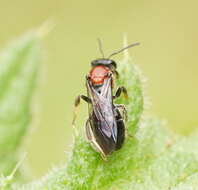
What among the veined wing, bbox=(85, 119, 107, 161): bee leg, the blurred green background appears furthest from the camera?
the blurred green background

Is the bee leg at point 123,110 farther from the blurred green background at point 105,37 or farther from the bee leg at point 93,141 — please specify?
the blurred green background at point 105,37

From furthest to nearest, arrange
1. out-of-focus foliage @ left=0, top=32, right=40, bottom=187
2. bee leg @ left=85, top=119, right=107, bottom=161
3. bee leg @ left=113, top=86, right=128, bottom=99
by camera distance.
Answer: out-of-focus foliage @ left=0, top=32, right=40, bottom=187 → bee leg @ left=113, top=86, right=128, bottom=99 → bee leg @ left=85, top=119, right=107, bottom=161

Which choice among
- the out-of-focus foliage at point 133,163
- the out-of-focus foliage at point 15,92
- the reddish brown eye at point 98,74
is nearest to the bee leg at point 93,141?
the out-of-focus foliage at point 133,163

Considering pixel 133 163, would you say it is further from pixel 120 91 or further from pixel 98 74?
pixel 98 74

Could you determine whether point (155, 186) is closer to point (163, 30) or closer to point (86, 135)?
point (86, 135)

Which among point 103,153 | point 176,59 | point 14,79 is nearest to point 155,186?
point 103,153

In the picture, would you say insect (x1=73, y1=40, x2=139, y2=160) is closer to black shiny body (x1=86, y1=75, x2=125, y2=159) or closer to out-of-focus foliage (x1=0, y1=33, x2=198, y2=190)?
black shiny body (x1=86, y1=75, x2=125, y2=159)

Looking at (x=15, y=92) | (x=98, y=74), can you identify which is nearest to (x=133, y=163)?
(x=98, y=74)

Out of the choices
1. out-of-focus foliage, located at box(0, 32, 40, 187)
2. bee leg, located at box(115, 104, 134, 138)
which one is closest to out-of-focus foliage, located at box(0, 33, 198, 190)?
bee leg, located at box(115, 104, 134, 138)
